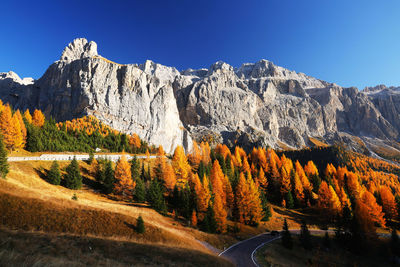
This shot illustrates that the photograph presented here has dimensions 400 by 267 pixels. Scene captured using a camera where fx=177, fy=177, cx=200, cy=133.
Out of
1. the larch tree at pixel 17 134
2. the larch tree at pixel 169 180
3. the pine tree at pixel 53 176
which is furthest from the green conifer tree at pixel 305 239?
the larch tree at pixel 17 134

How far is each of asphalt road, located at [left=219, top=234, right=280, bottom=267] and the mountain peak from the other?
214 meters

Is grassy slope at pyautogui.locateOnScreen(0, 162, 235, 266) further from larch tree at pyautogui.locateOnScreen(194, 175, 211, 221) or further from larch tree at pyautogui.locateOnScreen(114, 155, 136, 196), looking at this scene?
larch tree at pyautogui.locateOnScreen(114, 155, 136, 196)

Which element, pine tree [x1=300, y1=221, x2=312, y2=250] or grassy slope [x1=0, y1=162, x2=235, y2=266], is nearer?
grassy slope [x1=0, y1=162, x2=235, y2=266]

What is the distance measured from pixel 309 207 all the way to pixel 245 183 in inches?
1149

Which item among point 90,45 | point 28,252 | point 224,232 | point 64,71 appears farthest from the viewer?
point 90,45

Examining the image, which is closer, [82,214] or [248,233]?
[82,214]

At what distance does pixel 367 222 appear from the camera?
3812 centimetres

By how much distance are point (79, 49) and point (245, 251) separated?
23288 centimetres

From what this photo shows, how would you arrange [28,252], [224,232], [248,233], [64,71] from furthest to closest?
1. [64,71]
2. [248,233]
3. [224,232]
4. [28,252]

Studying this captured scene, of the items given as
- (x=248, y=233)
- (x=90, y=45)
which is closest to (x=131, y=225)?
(x=248, y=233)

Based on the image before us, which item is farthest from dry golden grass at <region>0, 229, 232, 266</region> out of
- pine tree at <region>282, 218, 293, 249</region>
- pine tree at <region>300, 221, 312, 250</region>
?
pine tree at <region>300, 221, 312, 250</region>

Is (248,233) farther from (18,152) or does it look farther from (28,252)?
(18,152)

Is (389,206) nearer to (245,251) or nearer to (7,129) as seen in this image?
(245,251)

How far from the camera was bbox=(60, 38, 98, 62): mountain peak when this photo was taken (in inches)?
6897
